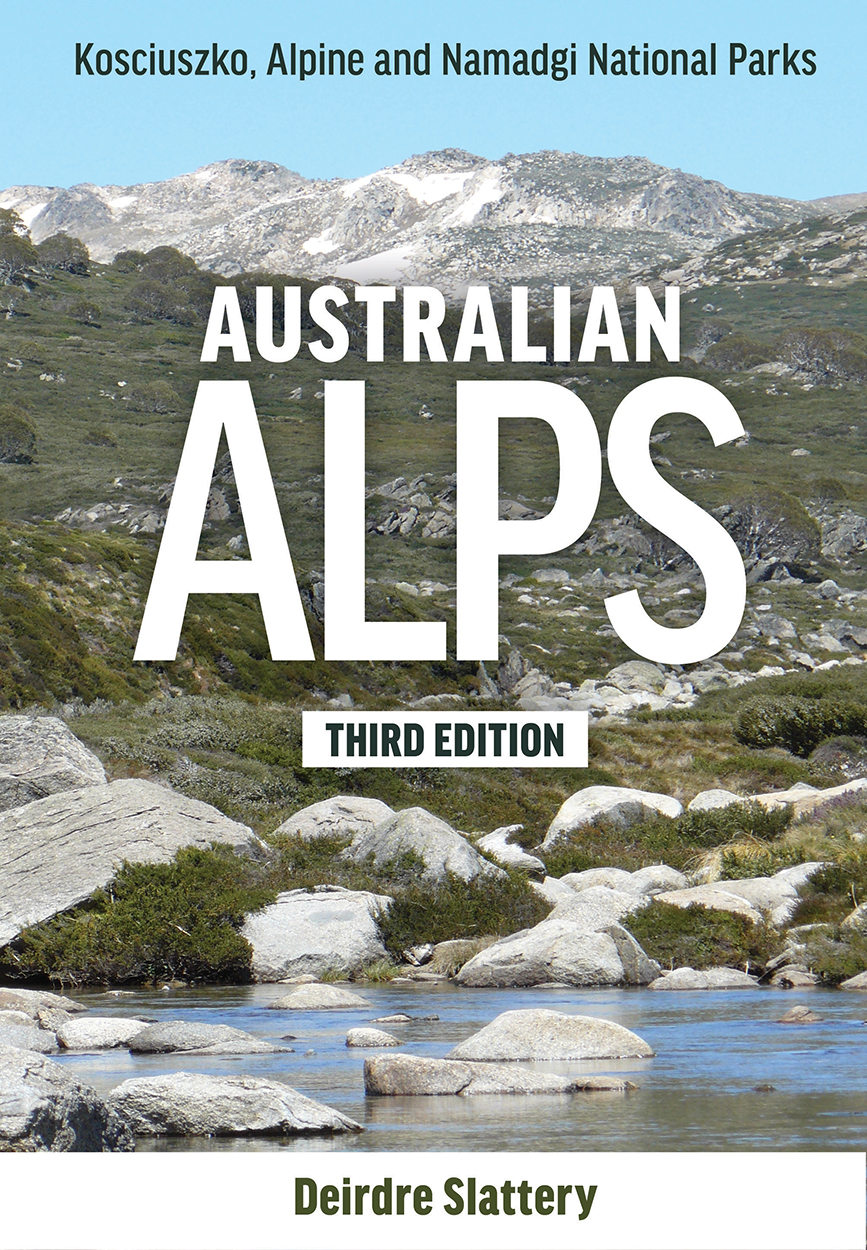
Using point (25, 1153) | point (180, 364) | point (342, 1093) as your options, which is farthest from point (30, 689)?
point (180, 364)

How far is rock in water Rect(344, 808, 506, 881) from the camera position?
62.5ft

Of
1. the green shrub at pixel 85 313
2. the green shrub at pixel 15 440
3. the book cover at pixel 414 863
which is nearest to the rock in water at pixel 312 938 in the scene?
the book cover at pixel 414 863

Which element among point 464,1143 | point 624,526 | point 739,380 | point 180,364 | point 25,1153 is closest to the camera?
point 25,1153

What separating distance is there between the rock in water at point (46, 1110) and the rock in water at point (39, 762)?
47.4ft

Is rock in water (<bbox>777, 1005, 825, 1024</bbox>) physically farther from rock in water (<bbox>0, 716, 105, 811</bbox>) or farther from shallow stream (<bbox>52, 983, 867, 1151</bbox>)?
rock in water (<bbox>0, 716, 105, 811</bbox>)

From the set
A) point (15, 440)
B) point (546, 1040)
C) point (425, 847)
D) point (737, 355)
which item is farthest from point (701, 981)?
→ point (737, 355)

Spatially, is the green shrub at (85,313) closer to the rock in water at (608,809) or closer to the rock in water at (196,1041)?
the rock in water at (608,809)

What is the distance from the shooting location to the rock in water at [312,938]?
17.1 meters

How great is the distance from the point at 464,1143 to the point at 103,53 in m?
13.4

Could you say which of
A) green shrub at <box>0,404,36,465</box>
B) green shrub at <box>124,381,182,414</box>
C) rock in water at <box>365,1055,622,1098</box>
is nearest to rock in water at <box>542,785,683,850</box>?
rock in water at <box>365,1055,622,1098</box>

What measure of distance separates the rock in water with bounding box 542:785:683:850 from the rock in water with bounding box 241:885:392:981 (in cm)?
820

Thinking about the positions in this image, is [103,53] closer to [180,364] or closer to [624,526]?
[624,526]

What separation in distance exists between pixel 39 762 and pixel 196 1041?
11.8 metres

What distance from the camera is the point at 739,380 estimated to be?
589ft
